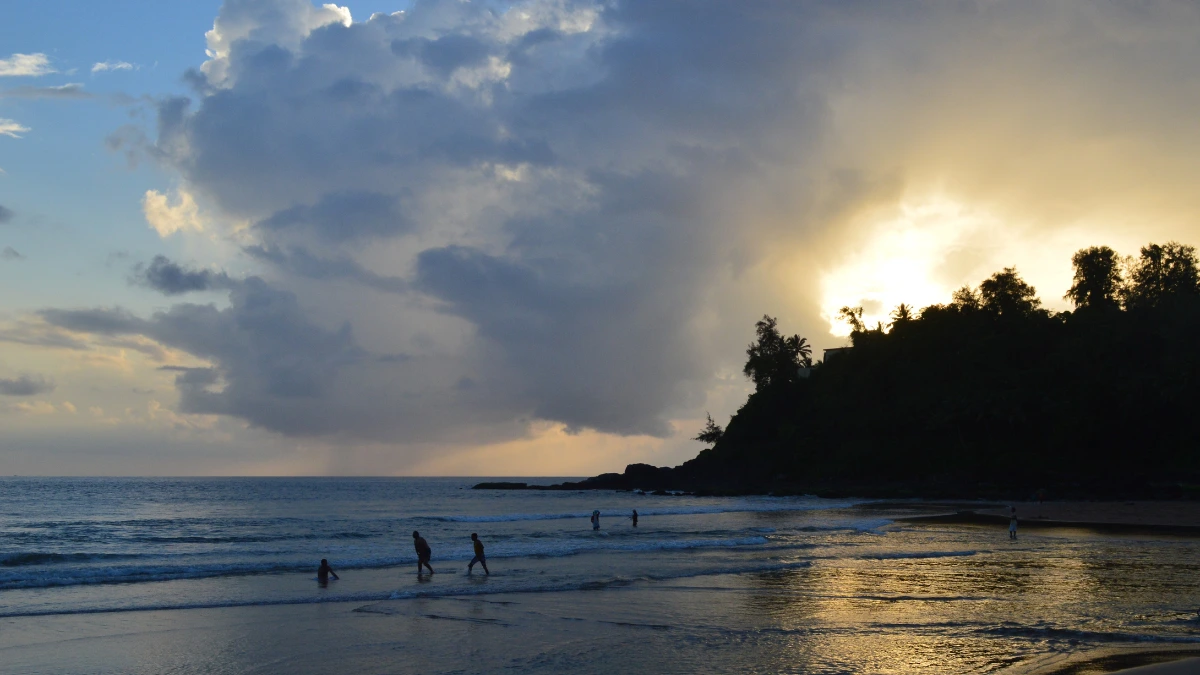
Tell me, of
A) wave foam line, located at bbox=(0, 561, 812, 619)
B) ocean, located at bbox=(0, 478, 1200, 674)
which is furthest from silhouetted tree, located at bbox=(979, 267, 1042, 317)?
→ wave foam line, located at bbox=(0, 561, 812, 619)

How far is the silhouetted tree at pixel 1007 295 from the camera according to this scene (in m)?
92.8

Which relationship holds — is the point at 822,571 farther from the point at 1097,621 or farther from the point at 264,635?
the point at 264,635

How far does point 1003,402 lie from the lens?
81188 mm

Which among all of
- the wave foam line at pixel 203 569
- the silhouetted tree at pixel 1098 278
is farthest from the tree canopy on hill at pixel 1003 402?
the wave foam line at pixel 203 569

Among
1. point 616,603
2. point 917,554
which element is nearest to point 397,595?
point 616,603

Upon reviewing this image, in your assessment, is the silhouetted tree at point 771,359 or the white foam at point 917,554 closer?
the white foam at point 917,554

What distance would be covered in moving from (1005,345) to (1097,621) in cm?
7986

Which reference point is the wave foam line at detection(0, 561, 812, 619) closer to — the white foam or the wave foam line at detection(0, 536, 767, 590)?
the wave foam line at detection(0, 536, 767, 590)

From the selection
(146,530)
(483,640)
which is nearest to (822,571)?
(483,640)

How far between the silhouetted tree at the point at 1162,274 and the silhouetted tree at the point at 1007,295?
9645mm

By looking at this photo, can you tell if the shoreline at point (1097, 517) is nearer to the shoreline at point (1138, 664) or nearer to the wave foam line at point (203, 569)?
the wave foam line at point (203, 569)

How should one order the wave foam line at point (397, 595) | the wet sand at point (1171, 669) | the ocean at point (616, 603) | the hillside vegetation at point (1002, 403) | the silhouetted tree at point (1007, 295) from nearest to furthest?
the wet sand at point (1171, 669) < the ocean at point (616, 603) < the wave foam line at point (397, 595) < the hillside vegetation at point (1002, 403) < the silhouetted tree at point (1007, 295)

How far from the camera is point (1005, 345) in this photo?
87625mm

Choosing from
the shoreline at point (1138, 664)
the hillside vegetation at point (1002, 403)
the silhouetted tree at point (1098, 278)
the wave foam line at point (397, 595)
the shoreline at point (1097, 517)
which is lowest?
the shoreline at point (1097, 517)
